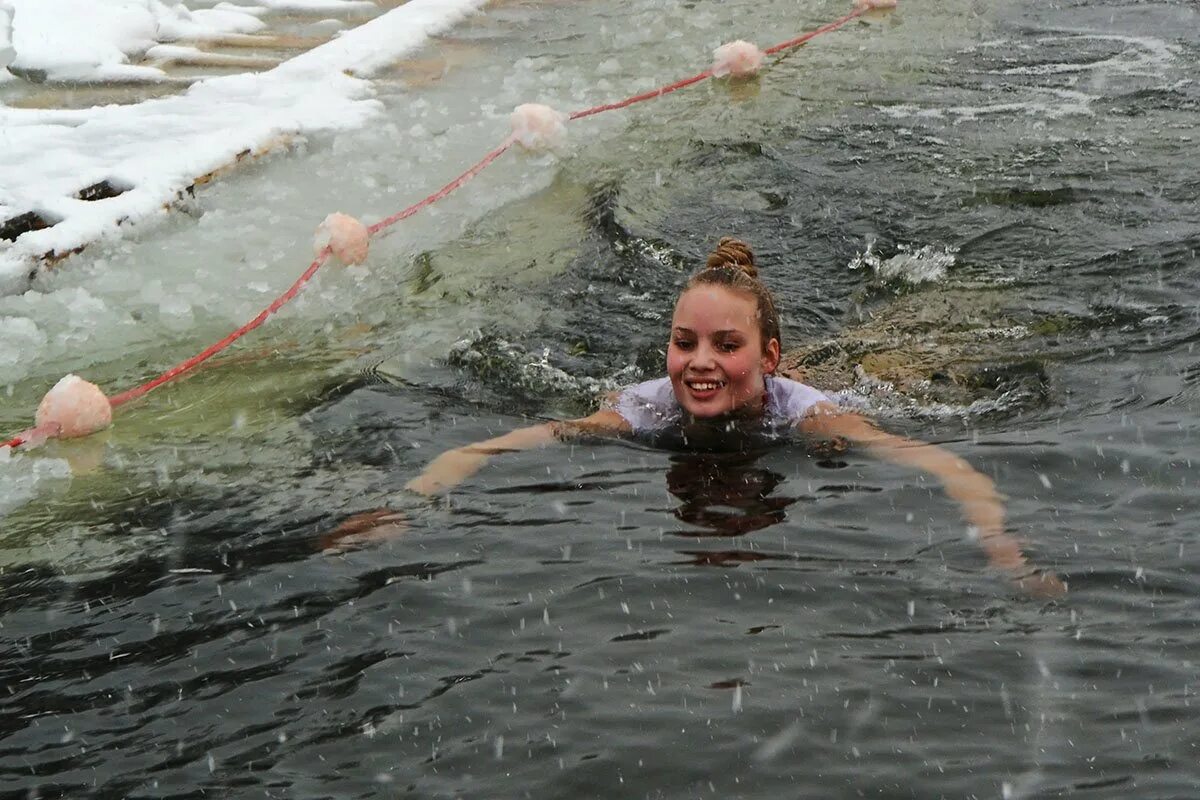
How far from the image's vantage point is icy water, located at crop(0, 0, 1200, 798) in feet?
12.0

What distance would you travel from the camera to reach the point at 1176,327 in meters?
6.49

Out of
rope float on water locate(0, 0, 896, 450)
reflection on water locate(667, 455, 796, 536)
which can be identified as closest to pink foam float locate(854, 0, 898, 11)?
rope float on water locate(0, 0, 896, 450)

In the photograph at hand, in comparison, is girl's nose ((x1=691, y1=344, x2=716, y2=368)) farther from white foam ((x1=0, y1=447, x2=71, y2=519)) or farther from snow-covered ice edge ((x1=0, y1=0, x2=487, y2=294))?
snow-covered ice edge ((x1=0, y1=0, x2=487, y2=294))

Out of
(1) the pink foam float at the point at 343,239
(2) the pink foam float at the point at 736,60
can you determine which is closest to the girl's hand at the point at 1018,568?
(1) the pink foam float at the point at 343,239

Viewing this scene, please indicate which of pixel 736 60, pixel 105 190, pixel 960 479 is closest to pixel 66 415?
pixel 105 190

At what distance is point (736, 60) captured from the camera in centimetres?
1141

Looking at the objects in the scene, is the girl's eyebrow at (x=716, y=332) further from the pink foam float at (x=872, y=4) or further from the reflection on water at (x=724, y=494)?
the pink foam float at (x=872, y=4)

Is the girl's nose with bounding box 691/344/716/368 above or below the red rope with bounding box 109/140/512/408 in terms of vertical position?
above

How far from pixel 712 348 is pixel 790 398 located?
48 cm

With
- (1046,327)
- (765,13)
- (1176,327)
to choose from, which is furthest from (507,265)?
(765,13)

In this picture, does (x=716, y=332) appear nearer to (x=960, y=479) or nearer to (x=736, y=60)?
(x=960, y=479)

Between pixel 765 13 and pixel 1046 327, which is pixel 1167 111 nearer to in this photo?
pixel 1046 327

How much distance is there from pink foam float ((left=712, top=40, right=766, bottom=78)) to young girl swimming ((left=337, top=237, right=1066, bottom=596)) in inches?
229

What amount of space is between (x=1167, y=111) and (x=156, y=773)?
27.6ft
